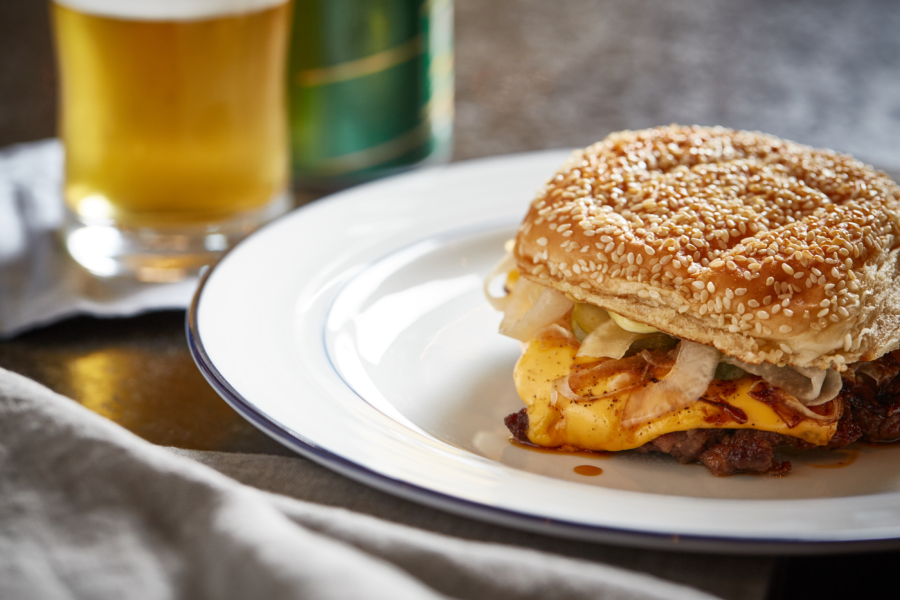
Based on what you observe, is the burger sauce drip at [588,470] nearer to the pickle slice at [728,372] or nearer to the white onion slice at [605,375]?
the white onion slice at [605,375]

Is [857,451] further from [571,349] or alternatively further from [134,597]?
[134,597]

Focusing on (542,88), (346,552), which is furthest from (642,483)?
(542,88)

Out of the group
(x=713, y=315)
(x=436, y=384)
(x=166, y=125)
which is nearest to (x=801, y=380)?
(x=713, y=315)

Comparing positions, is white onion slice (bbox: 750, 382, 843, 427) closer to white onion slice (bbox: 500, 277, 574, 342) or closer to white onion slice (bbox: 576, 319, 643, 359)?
white onion slice (bbox: 576, 319, 643, 359)

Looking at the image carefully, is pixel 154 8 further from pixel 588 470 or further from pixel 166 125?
pixel 588 470

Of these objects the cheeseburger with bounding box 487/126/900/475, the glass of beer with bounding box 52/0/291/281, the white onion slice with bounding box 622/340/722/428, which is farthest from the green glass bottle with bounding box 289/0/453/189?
the white onion slice with bounding box 622/340/722/428

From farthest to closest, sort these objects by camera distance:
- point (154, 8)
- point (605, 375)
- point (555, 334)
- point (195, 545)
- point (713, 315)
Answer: point (154, 8) < point (555, 334) < point (605, 375) < point (713, 315) < point (195, 545)
